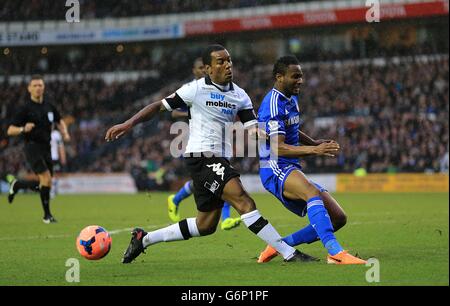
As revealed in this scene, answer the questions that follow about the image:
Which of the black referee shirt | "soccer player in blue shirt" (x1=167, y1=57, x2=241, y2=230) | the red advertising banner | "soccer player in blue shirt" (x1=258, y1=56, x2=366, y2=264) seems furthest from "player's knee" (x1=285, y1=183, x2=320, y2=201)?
the red advertising banner

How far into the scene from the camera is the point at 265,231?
7.84 m

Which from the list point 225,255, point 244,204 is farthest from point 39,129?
point 244,204

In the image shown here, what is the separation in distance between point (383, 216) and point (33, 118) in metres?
6.61

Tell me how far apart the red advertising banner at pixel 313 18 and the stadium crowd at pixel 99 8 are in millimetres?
1301

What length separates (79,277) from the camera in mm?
7074

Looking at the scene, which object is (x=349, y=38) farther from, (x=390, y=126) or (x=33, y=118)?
(x=33, y=118)

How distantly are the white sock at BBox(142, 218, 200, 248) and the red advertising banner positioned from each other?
29.2 metres

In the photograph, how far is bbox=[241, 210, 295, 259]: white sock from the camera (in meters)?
7.79

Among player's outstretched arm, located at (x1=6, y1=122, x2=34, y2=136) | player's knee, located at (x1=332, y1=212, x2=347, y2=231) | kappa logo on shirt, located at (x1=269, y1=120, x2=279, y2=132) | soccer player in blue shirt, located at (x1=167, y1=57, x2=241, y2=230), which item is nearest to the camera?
kappa logo on shirt, located at (x1=269, y1=120, x2=279, y2=132)

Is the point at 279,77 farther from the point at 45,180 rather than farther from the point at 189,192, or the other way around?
the point at 45,180

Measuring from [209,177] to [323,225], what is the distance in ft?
3.86

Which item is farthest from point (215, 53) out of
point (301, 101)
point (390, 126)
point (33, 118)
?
point (301, 101)

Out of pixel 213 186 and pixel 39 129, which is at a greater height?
pixel 39 129

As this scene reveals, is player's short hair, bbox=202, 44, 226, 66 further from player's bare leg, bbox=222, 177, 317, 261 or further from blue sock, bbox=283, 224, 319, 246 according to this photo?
blue sock, bbox=283, 224, 319, 246
